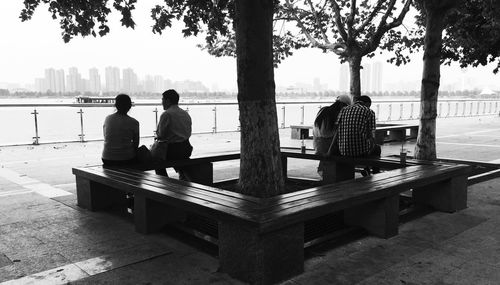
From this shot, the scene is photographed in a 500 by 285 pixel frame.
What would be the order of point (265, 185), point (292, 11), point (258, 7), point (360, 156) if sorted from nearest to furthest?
point (258, 7), point (265, 185), point (360, 156), point (292, 11)

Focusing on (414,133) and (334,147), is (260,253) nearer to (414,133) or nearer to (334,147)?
(334,147)

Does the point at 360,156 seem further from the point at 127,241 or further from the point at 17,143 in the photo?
the point at 17,143

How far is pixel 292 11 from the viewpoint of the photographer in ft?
39.5

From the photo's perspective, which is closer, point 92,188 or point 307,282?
point 307,282

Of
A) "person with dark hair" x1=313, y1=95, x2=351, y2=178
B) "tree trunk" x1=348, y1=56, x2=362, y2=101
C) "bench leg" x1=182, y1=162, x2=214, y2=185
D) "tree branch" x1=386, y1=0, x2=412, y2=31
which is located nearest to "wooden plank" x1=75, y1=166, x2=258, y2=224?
"bench leg" x1=182, y1=162, x2=214, y2=185

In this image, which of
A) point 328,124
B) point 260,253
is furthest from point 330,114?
point 260,253

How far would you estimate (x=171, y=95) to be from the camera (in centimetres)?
603

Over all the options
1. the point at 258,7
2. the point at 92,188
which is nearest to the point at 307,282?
the point at 258,7

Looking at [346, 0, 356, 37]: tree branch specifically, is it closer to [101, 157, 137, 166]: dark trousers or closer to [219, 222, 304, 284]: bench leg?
[101, 157, 137, 166]: dark trousers

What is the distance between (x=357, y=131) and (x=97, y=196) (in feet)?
11.3

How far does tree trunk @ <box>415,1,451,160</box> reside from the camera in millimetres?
7164

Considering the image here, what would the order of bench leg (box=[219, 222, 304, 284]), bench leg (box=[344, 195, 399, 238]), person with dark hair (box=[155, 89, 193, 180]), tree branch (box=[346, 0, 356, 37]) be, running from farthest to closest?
1. tree branch (box=[346, 0, 356, 37])
2. person with dark hair (box=[155, 89, 193, 180])
3. bench leg (box=[344, 195, 399, 238])
4. bench leg (box=[219, 222, 304, 284])

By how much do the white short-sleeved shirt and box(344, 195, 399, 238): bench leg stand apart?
289 cm

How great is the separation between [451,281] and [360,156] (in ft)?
9.08
